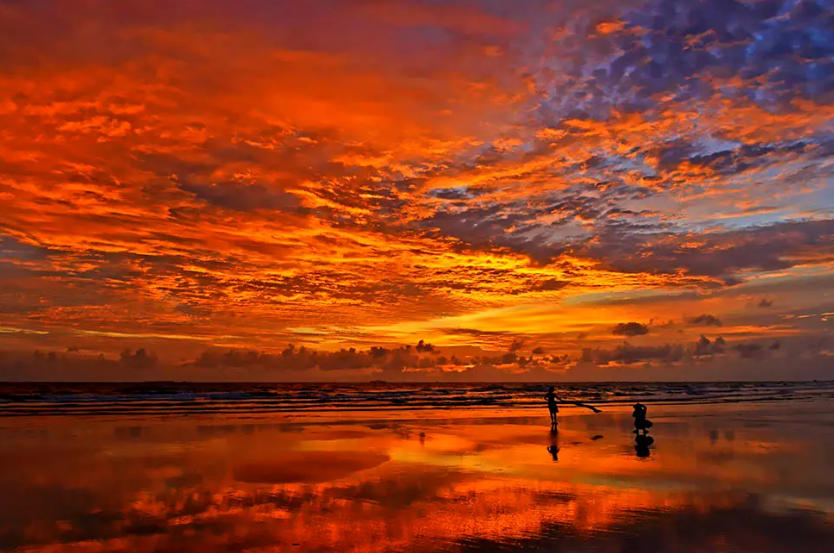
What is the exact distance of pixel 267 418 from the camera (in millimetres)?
48000

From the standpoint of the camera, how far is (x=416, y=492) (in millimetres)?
18531

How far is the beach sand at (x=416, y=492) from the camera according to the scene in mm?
13500

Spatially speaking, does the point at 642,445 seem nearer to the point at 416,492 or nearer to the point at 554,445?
the point at 554,445

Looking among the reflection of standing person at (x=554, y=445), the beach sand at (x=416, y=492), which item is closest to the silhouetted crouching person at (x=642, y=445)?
the beach sand at (x=416, y=492)

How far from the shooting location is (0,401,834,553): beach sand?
13500mm

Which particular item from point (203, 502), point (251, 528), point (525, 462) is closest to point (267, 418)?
point (525, 462)

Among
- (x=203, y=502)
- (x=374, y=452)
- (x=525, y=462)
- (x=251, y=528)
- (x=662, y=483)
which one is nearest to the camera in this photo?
(x=251, y=528)

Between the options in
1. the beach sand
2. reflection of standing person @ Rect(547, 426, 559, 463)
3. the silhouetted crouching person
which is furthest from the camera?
the silhouetted crouching person

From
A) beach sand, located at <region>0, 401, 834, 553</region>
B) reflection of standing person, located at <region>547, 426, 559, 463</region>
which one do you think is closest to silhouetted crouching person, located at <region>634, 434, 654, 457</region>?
beach sand, located at <region>0, 401, 834, 553</region>

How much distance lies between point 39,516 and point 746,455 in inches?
936

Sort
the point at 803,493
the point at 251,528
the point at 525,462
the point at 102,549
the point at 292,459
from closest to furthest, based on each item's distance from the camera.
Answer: the point at 102,549 < the point at 251,528 < the point at 803,493 < the point at 525,462 < the point at 292,459

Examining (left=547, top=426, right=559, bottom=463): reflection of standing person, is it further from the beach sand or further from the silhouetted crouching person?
the silhouetted crouching person

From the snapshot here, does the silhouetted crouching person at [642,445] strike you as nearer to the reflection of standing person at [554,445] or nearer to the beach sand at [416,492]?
the beach sand at [416,492]

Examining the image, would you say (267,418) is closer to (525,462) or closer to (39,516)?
(525,462)
